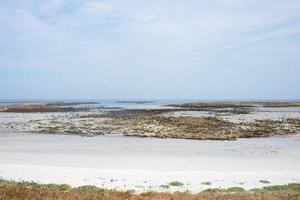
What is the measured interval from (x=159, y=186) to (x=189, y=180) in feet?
6.82

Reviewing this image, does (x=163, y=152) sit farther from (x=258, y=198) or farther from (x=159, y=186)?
(x=258, y=198)

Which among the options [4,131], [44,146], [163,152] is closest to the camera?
[163,152]

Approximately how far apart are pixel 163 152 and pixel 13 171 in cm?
1292

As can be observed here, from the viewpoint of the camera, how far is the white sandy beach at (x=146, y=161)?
16.8 metres

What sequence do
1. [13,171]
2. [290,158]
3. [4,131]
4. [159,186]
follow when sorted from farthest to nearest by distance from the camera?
[4,131]
[290,158]
[13,171]
[159,186]

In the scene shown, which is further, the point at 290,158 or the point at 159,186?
the point at 290,158

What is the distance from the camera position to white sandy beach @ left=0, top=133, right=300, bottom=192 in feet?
55.2

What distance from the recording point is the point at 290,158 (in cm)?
2581

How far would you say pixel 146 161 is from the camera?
24297mm

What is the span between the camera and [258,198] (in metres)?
12.0

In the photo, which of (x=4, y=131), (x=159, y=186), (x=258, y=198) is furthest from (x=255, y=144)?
(x=4, y=131)

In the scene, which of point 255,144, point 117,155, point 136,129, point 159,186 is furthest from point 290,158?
point 136,129

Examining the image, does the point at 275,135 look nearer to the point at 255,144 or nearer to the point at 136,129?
the point at 255,144

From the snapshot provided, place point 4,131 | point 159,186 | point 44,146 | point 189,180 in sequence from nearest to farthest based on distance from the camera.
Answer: point 159,186 → point 189,180 → point 44,146 → point 4,131
